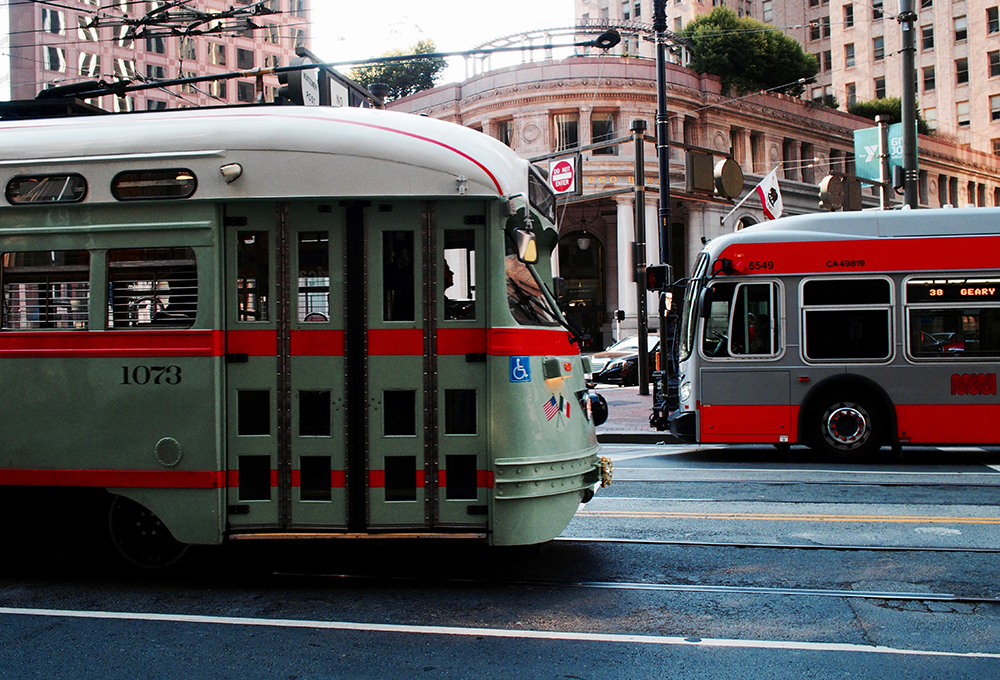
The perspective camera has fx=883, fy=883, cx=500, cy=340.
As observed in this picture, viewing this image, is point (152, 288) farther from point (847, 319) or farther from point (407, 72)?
point (407, 72)

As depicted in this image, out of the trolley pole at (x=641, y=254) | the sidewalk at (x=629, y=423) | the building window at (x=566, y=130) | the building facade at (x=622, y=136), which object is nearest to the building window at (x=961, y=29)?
the building facade at (x=622, y=136)

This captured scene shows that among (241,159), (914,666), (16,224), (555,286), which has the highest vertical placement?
(241,159)

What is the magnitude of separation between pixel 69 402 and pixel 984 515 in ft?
24.2

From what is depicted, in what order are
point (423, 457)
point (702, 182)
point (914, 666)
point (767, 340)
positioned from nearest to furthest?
point (914, 666) → point (423, 457) → point (767, 340) → point (702, 182)

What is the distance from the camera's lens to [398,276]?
561cm

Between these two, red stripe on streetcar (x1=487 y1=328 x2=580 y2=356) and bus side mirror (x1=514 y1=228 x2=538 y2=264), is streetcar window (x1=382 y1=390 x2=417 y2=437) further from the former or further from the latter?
bus side mirror (x1=514 y1=228 x2=538 y2=264)

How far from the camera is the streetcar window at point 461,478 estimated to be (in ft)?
18.2

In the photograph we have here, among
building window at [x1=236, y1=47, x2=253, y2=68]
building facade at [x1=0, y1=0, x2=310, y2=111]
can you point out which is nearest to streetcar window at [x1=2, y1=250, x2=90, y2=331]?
building facade at [x1=0, y1=0, x2=310, y2=111]

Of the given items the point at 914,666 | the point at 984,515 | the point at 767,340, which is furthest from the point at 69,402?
the point at 767,340

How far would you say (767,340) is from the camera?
11.5 metres

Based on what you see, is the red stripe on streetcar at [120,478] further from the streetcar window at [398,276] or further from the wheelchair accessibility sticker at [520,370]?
the wheelchair accessibility sticker at [520,370]

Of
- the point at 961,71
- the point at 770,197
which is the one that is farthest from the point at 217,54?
the point at 770,197

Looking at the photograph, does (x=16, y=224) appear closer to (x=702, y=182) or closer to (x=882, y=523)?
(x=882, y=523)

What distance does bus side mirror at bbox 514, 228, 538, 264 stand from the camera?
18.7ft
